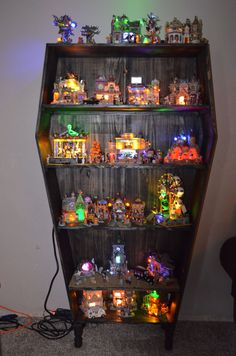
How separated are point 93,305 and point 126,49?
1797 mm

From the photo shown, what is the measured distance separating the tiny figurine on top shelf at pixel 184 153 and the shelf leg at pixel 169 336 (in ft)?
3.93

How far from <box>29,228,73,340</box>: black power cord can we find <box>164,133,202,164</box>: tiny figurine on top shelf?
115 cm

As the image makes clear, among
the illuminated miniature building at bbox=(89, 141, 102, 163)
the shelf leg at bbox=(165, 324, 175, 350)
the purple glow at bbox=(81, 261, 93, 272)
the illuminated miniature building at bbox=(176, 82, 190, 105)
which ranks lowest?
the shelf leg at bbox=(165, 324, 175, 350)

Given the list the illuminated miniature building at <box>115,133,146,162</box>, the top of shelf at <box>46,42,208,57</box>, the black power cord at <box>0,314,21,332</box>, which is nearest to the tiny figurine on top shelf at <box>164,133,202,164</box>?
the illuminated miniature building at <box>115,133,146,162</box>

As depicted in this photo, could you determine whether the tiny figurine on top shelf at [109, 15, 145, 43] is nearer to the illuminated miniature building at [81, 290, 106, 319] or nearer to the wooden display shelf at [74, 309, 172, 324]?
the illuminated miniature building at [81, 290, 106, 319]

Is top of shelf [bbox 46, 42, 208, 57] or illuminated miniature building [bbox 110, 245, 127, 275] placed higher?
top of shelf [bbox 46, 42, 208, 57]

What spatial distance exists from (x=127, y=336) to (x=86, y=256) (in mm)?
689

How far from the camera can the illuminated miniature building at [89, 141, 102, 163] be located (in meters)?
1.70

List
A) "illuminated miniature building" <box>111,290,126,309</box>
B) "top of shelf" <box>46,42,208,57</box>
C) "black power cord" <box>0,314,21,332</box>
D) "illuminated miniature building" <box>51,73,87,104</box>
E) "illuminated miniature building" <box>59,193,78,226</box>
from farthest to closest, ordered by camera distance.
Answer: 1. "black power cord" <box>0,314,21,332</box>
2. "illuminated miniature building" <box>111,290,126,309</box>
3. "illuminated miniature building" <box>59,193,78,226</box>
4. "illuminated miniature building" <box>51,73,87,104</box>
5. "top of shelf" <box>46,42,208,57</box>

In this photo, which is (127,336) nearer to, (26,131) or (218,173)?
(218,173)

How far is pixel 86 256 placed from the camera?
7.03 ft

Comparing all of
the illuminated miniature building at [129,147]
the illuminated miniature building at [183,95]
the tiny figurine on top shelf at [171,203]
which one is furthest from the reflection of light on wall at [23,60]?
the tiny figurine on top shelf at [171,203]

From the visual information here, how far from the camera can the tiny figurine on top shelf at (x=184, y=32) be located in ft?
5.17

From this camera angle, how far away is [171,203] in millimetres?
1841
